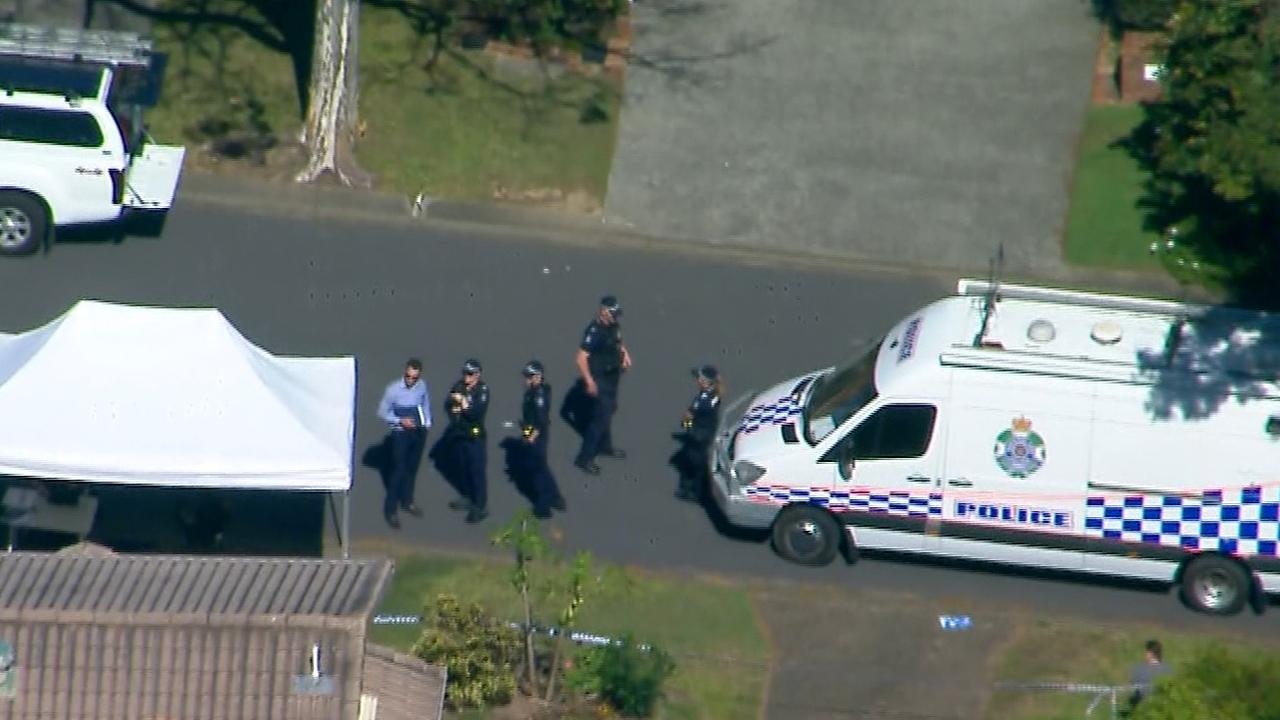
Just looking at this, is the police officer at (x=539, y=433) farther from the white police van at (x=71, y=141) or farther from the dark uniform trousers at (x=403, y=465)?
the white police van at (x=71, y=141)

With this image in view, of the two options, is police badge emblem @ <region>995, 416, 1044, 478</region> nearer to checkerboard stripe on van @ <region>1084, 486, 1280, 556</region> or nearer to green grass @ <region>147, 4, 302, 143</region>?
checkerboard stripe on van @ <region>1084, 486, 1280, 556</region>

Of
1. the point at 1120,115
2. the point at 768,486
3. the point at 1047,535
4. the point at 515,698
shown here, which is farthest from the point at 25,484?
the point at 1120,115

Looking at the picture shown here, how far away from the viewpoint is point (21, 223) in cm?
1995

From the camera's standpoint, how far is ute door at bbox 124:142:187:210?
2016 centimetres

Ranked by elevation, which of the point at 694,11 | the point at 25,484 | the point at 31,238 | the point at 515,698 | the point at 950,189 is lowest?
the point at 515,698

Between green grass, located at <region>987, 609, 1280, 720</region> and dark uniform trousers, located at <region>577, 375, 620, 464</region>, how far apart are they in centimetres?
383

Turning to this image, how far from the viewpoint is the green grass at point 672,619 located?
16.2 metres

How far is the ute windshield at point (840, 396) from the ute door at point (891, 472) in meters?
0.20

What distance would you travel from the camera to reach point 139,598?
38.9ft

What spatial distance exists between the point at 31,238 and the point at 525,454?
17.3ft

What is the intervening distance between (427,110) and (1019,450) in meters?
8.46

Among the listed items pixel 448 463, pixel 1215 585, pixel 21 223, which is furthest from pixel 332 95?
pixel 1215 585

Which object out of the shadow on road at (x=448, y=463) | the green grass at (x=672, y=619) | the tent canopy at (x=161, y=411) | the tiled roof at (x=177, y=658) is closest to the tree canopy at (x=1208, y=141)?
the green grass at (x=672, y=619)

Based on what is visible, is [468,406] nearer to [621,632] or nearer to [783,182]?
[621,632]
